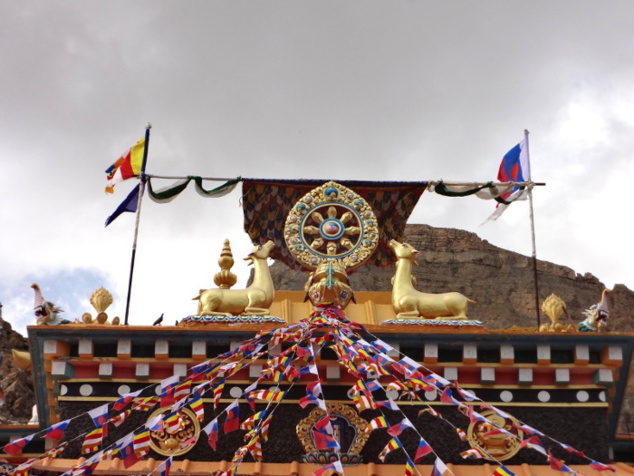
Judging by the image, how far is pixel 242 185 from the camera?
15477 millimetres

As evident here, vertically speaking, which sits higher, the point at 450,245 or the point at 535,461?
the point at 450,245

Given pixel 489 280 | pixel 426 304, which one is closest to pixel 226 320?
pixel 426 304

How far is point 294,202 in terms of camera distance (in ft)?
50.0

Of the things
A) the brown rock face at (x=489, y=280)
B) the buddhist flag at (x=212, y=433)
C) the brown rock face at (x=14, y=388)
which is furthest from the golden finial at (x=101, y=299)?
the brown rock face at (x=489, y=280)

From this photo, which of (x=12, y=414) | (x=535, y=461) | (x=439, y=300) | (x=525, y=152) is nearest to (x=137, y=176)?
(x=439, y=300)

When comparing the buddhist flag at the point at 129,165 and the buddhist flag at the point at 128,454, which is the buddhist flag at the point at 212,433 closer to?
the buddhist flag at the point at 128,454

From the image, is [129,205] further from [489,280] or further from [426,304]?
[489,280]

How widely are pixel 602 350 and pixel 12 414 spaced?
21548 mm

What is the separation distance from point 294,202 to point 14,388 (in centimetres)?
1874

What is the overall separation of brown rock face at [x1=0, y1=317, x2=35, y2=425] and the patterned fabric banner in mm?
15166

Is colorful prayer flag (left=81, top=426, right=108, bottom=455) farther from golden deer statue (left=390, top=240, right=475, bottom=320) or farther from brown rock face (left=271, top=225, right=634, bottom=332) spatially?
brown rock face (left=271, top=225, right=634, bottom=332)

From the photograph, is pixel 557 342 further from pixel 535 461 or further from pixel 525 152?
pixel 525 152

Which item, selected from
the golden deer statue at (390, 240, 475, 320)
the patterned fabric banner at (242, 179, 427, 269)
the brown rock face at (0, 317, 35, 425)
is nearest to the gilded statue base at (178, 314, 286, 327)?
the patterned fabric banner at (242, 179, 427, 269)

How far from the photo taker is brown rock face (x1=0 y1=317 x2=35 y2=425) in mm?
28969
